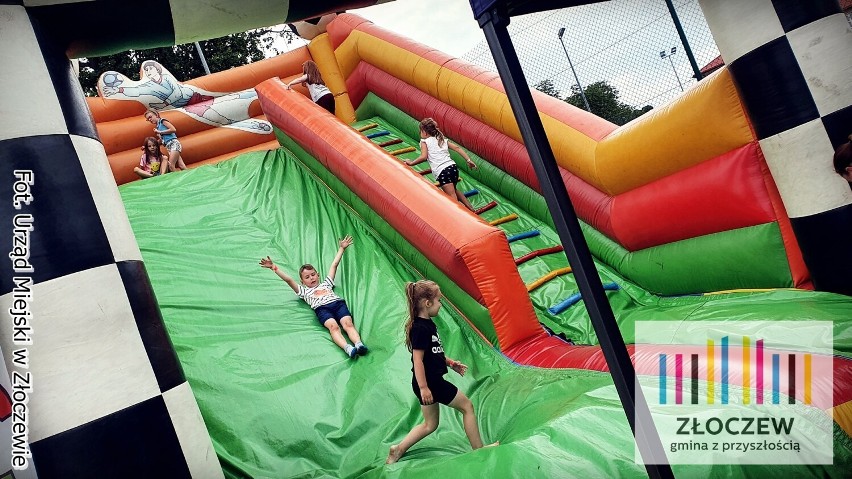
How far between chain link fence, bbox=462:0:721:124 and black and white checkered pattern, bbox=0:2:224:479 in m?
4.91

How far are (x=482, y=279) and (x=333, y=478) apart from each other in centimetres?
129

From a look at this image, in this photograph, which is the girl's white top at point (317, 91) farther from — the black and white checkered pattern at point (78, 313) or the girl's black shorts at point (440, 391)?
the black and white checkered pattern at point (78, 313)

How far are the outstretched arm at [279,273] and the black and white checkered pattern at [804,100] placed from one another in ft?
9.07

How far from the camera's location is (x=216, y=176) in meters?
5.52

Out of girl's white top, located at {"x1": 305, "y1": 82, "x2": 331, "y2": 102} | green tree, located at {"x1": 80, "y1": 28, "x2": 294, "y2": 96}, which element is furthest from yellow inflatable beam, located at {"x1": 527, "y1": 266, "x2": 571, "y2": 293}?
green tree, located at {"x1": 80, "y1": 28, "x2": 294, "y2": 96}

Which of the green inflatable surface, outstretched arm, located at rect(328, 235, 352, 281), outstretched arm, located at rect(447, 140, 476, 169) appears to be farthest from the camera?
outstretched arm, located at rect(447, 140, 476, 169)

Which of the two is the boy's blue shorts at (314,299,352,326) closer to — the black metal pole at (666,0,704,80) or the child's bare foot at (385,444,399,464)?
the child's bare foot at (385,444,399,464)

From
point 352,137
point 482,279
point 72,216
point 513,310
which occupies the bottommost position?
point 513,310

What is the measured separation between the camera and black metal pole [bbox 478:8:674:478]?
55.1 inches

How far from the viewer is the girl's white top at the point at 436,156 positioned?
4699mm

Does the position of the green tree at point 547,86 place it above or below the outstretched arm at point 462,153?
above

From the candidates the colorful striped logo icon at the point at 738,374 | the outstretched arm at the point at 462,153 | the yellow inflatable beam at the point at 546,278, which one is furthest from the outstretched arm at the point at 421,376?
the outstretched arm at the point at 462,153

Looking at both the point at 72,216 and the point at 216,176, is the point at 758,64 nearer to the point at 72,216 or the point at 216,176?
the point at 72,216

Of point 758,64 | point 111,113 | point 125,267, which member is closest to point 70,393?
point 125,267
